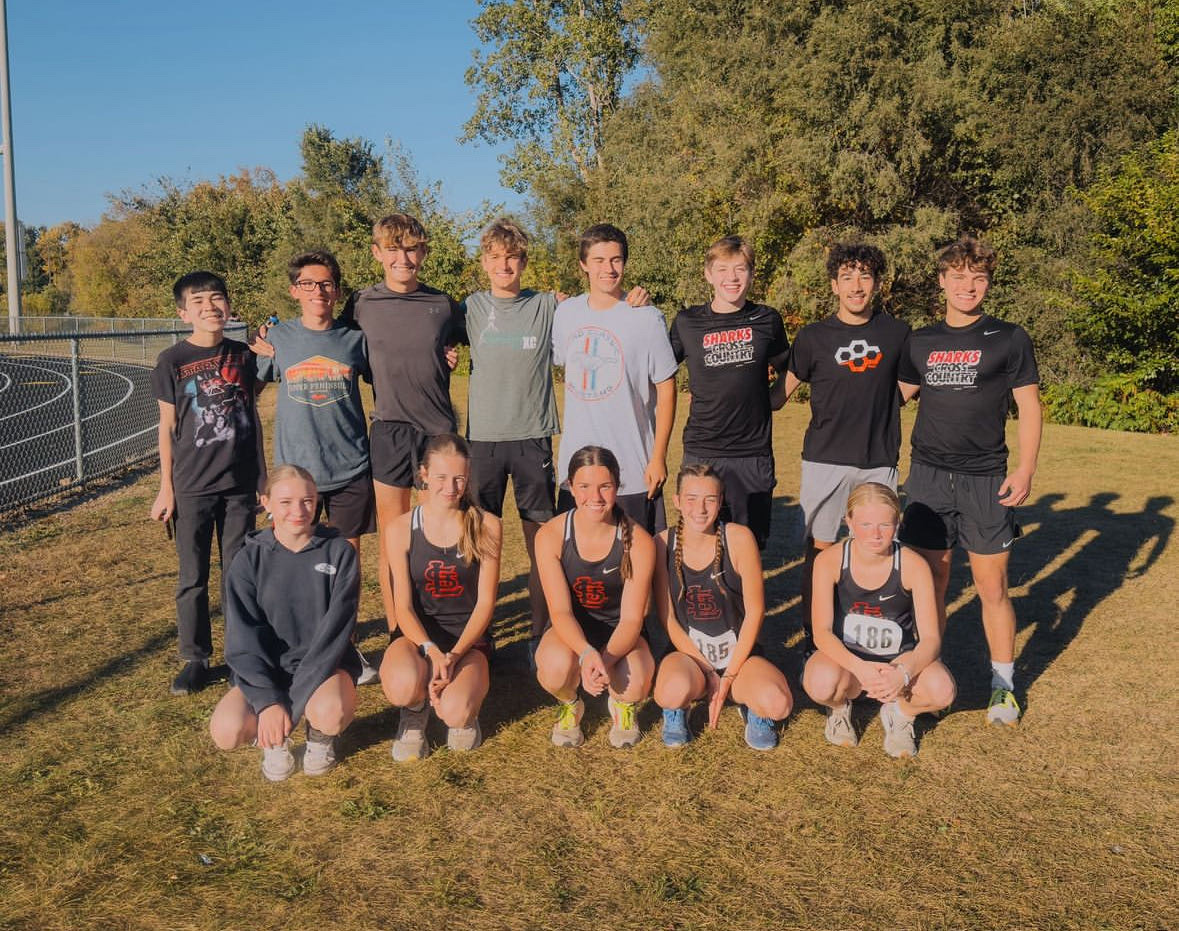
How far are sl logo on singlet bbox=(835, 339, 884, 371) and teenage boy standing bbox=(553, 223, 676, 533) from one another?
83 centimetres

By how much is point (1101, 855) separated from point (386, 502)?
3.53m

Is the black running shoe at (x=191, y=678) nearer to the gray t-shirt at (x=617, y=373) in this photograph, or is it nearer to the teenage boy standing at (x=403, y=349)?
the teenage boy standing at (x=403, y=349)

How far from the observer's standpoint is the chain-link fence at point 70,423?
31.4ft

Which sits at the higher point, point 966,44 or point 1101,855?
point 966,44

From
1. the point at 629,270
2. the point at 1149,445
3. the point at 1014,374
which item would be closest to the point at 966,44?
the point at 629,270

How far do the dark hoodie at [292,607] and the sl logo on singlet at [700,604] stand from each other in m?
1.48

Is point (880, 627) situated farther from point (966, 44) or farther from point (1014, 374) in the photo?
point (966, 44)

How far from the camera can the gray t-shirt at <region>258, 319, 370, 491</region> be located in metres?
4.54

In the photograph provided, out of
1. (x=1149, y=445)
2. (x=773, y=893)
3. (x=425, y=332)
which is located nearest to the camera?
(x=773, y=893)

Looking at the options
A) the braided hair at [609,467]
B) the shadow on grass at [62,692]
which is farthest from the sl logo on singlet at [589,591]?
the shadow on grass at [62,692]

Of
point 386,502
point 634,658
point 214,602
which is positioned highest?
point 386,502

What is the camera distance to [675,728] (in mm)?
3951

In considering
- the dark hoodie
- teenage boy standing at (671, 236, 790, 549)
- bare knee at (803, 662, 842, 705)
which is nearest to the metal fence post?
the dark hoodie

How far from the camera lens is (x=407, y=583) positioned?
4.09 meters
